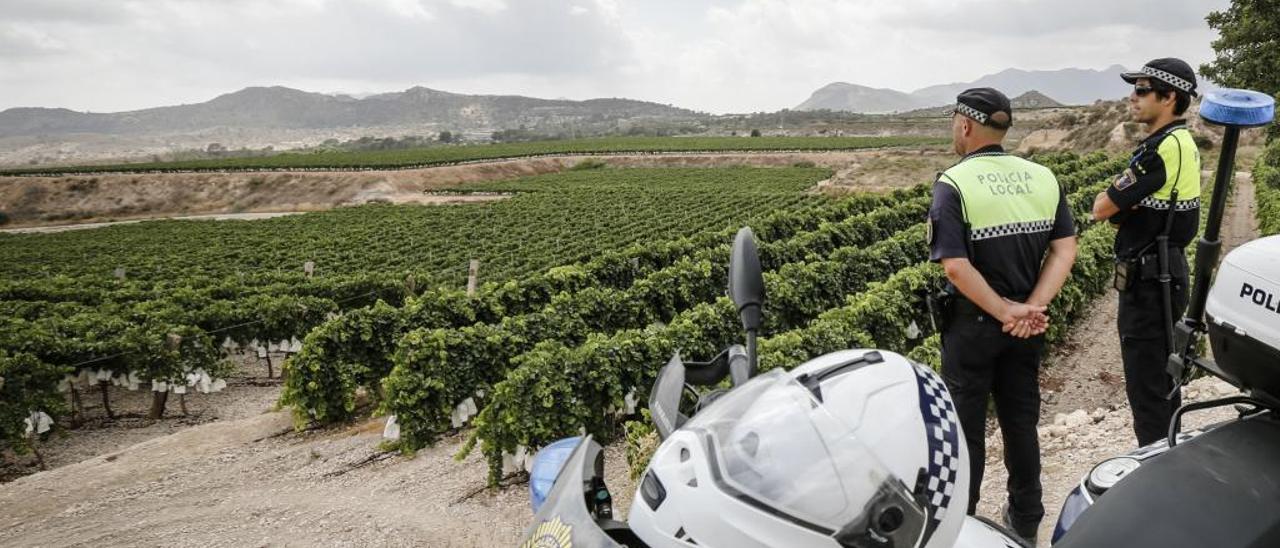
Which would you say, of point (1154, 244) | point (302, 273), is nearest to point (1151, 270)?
point (1154, 244)

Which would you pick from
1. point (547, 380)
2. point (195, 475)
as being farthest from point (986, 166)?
point (195, 475)

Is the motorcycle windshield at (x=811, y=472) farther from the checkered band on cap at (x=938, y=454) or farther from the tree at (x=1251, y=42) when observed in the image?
the tree at (x=1251, y=42)

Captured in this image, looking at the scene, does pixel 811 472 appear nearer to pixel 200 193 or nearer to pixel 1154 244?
pixel 1154 244

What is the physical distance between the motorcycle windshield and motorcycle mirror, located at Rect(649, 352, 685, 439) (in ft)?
1.18

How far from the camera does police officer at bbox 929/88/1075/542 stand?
3.48 m

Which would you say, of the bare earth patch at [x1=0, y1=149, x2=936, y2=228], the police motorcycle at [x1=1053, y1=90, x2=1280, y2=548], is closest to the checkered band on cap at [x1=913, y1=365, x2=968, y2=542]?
the police motorcycle at [x1=1053, y1=90, x2=1280, y2=548]

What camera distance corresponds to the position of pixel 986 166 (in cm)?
351

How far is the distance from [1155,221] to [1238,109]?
2.11 metres

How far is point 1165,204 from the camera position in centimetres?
420

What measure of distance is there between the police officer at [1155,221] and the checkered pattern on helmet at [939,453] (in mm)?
3429

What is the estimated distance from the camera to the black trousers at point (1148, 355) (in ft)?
13.4

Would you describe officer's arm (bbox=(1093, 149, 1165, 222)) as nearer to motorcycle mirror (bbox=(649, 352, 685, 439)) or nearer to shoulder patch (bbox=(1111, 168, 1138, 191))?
shoulder patch (bbox=(1111, 168, 1138, 191))

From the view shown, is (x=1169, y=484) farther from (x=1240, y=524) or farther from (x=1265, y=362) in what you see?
(x=1265, y=362)

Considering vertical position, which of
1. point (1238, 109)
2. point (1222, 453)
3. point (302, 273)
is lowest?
point (302, 273)
